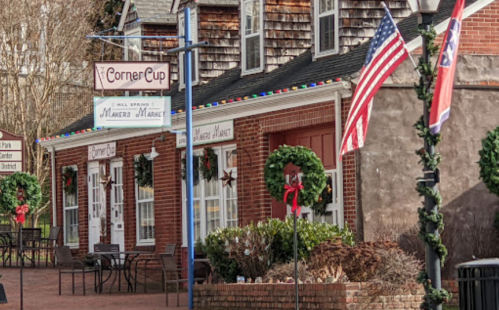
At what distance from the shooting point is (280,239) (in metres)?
18.5

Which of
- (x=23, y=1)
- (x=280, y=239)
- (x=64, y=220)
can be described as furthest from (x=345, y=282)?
(x=23, y=1)

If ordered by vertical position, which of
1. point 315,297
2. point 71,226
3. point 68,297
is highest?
point 71,226

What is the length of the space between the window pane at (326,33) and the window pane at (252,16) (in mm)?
2173

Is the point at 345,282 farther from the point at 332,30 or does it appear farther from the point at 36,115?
the point at 36,115

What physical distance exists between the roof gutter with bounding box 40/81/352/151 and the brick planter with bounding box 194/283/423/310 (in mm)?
3742

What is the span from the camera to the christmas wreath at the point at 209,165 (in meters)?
23.5

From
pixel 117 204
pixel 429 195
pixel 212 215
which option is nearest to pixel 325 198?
pixel 212 215

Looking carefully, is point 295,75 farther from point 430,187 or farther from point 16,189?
point 430,187

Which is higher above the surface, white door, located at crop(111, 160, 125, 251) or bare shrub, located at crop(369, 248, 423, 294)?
white door, located at crop(111, 160, 125, 251)

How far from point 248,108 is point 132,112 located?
12.0 ft

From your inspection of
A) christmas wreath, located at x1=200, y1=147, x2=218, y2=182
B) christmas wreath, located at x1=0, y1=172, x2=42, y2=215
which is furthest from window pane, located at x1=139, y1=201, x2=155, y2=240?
christmas wreath, located at x1=200, y1=147, x2=218, y2=182

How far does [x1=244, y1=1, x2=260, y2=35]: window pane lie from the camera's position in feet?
79.1

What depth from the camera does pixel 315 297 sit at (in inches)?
634

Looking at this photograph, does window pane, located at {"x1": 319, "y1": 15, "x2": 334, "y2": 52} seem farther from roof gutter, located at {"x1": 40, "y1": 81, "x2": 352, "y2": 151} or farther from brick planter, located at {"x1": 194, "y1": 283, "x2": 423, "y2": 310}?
brick planter, located at {"x1": 194, "y1": 283, "x2": 423, "y2": 310}
